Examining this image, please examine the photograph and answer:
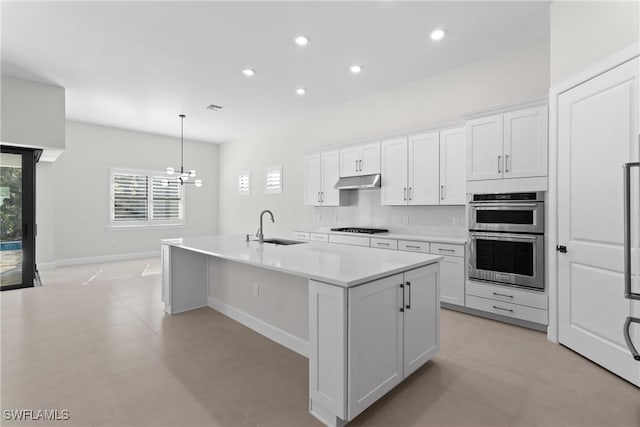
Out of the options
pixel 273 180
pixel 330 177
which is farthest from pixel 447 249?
pixel 273 180

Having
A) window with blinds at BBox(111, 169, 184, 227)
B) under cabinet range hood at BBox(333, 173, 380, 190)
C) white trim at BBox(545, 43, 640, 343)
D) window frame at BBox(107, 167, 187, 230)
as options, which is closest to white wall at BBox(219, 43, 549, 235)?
under cabinet range hood at BBox(333, 173, 380, 190)

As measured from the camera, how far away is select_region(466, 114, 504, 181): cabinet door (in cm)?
330

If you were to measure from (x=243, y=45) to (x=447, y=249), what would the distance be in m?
3.42

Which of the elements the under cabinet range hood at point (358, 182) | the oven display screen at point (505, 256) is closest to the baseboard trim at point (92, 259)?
the under cabinet range hood at point (358, 182)

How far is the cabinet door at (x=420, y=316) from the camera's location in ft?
6.83

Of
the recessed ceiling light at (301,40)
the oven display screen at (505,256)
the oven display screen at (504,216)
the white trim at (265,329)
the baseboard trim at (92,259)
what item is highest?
the recessed ceiling light at (301,40)

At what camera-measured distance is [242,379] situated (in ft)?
7.36

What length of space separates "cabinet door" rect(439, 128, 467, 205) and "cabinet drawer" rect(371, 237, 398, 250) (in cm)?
81

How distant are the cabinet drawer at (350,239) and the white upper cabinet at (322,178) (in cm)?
64

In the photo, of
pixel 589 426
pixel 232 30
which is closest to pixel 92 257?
pixel 232 30

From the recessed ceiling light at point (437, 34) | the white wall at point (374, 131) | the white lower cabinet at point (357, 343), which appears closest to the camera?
the white lower cabinet at point (357, 343)

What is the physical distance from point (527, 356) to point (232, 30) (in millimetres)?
4195

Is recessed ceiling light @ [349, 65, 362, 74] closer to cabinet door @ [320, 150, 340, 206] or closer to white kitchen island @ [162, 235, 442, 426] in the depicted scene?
cabinet door @ [320, 150, 340, 206]

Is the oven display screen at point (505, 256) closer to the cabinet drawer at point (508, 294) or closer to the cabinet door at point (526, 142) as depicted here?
the cabinet drawer at point (508, 294)
